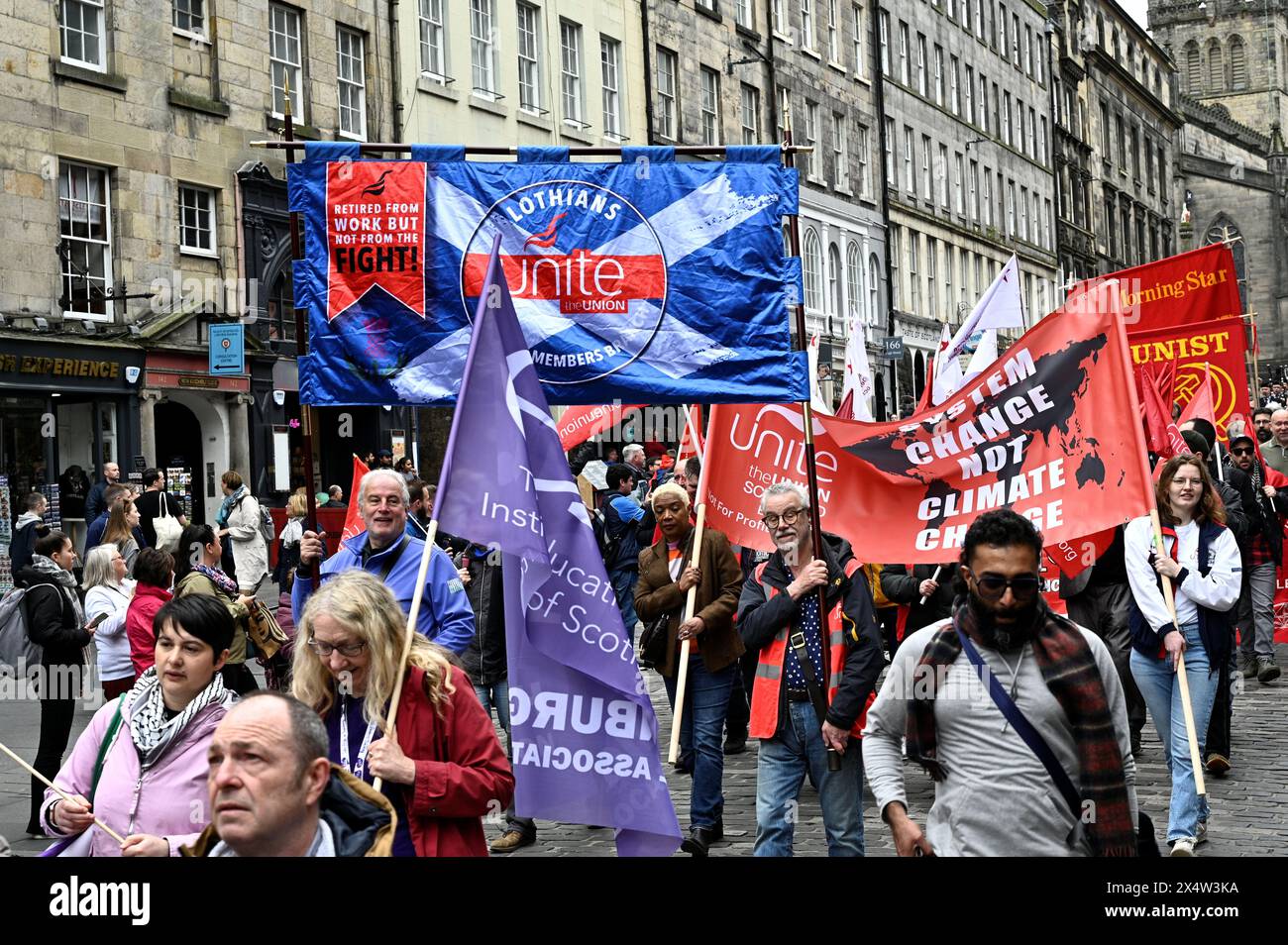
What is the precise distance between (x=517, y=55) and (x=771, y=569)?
2709 cm

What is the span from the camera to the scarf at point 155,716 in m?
4.60

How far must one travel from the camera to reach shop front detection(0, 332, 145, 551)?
2164cm

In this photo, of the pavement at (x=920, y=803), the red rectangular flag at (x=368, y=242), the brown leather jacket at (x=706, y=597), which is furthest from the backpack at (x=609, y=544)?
the red rectangular flag at (x=368, y=242)

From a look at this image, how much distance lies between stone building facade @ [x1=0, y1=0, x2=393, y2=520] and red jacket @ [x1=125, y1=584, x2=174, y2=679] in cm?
1399

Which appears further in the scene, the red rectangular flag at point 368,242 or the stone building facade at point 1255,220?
the stone building facade at point 1255,220

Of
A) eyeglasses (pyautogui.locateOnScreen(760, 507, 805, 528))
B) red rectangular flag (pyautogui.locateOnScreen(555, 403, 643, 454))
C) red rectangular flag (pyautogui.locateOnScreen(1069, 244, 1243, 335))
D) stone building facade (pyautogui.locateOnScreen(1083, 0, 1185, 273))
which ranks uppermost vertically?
stone building facade (pyautogui.locateOnScreen(1083, 0, 1185, 273))

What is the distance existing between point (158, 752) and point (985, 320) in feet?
40.8

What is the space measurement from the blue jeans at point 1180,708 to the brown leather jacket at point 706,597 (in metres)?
2.02

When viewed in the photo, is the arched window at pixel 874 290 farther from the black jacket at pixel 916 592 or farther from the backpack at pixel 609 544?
the black jacket at pixel 916 592

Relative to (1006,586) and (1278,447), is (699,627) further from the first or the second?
(1278,447)

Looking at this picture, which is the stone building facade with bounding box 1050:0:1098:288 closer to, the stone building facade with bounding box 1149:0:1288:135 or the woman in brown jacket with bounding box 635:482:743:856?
the stone building facade with bounding box 1149:0:1288:135

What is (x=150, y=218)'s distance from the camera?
23.9m

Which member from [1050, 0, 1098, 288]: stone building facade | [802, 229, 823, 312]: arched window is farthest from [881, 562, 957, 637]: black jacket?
[1050, 0, 1098, 288]: stone building facade

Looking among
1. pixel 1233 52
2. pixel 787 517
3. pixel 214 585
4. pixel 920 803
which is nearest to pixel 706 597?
pixel 920 803
